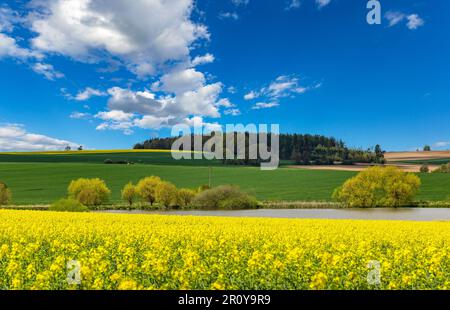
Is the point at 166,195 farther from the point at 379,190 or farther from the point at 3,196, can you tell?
the point at 379,190

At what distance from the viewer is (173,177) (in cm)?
9194

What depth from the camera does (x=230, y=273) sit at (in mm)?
7922

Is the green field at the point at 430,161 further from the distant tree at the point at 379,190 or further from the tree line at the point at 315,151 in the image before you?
the distant tree at the point at 379,190

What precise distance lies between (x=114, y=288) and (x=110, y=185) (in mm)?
82789

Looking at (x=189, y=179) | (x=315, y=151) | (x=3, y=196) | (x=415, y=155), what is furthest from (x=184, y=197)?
(x=415, y=155)

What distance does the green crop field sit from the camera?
2945 inches

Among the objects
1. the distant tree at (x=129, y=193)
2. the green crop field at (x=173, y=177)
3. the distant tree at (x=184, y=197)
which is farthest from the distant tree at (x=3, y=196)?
the distant tree at (x=184, y=197)

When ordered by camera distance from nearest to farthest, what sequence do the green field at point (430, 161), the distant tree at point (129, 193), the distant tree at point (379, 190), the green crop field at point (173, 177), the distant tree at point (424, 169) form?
the distant tree at point (379, 190), the distant tree at point (129, 193), the green crop field at point (173, 177), the distant tree at point (424, 169), the green field at point (430, 161)

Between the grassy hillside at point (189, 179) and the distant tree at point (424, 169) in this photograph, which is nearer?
the grassy hillside at point (189, 179)

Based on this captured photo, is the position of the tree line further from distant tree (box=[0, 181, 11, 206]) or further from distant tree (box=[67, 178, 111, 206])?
distant tree (box=[0, 181, 11, 206])

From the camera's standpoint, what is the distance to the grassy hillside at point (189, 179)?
74500 mm

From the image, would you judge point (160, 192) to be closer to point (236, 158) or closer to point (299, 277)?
point (236, 158)

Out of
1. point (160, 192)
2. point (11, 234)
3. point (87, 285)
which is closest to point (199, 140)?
point (160, 192)

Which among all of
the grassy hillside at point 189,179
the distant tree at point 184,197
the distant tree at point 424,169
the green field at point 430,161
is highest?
the green field at point 430,161
